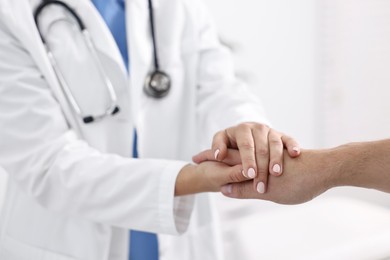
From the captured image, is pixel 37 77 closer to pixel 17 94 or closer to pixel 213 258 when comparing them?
pixel 17 94

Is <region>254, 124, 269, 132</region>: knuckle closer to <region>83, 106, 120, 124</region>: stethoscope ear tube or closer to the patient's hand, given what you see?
the patient's hand

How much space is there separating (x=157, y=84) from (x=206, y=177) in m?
0.32

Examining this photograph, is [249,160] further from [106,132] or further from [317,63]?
[317,63]

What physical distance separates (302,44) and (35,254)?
2.05 meters

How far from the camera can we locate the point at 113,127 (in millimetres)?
1080

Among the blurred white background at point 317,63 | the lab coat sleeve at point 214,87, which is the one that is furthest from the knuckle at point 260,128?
the blurred white background at point 317,63

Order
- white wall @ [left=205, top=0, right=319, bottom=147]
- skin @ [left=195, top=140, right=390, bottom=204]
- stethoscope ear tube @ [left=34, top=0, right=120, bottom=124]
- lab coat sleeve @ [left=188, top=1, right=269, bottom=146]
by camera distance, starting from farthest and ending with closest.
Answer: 1. white wall @ [left=205, top=0, right=319, bottom=147]
2. lab coat sleeve @ [left=188, top=1, right=269, bottom=146]
3. stethoscope ear tube @ [left=34, top=0, right=120, bottom=124]
4. skin @ [left=195, top=140, right=390, bottom=204]

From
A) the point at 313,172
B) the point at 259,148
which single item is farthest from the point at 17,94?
the point at 313,172

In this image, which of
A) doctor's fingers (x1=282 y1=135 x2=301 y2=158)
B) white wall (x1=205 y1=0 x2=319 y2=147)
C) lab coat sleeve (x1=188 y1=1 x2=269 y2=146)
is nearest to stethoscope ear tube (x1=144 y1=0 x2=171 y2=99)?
lab coat sleeve (x1=188 y1=1 x2=269 y2=146)

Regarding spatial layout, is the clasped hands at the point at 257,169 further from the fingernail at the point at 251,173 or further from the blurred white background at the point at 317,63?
the blurred white background at the point at 317,63

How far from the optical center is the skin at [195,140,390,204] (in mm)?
783

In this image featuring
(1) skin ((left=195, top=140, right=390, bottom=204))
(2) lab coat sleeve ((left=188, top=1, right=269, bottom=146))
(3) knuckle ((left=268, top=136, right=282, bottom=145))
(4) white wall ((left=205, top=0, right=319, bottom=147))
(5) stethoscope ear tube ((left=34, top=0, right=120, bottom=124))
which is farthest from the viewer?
(4) white wall ((left=205, top=0, right=319, bottom=147))

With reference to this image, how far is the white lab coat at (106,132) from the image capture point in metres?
0.92

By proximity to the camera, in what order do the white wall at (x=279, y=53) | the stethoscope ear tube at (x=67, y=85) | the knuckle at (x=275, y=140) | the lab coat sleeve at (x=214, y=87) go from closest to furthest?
the knuckle at (x=275, y=140)
the stethoscope ear tube at (x=67, y=85)
the lab coat sleeve at (x=214, y=87)
the white wall at (x=279, y=53)
